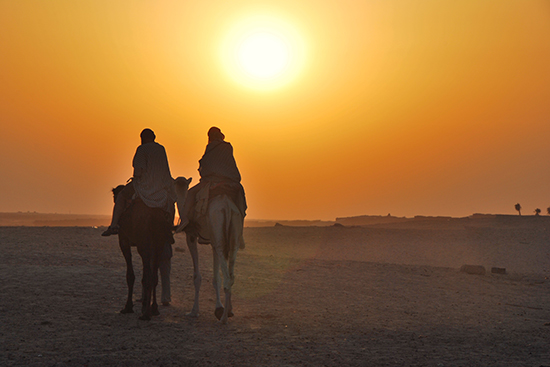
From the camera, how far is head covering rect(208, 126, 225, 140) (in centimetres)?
1004

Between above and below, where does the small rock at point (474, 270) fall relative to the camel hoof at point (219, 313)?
above

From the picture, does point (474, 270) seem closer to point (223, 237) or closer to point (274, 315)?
point (274, 315)

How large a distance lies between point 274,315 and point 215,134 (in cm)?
390

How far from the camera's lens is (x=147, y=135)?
9.31 meters

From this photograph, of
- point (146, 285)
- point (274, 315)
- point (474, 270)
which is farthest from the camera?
point (474, 270)

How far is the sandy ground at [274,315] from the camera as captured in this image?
23.2 ft

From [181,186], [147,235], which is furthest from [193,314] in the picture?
[181,186]

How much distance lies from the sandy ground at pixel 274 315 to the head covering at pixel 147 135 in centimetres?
328

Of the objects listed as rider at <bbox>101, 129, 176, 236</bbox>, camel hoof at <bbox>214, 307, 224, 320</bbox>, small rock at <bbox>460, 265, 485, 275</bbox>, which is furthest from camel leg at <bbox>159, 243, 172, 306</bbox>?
small rock at <bbox>460, 265, 485, 275</bbox>

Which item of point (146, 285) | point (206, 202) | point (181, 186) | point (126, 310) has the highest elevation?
point (181, 186)

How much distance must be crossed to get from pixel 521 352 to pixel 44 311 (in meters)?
8.22

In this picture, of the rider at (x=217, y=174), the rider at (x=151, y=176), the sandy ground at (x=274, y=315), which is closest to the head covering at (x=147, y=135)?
the rider at (x=151, y=176)

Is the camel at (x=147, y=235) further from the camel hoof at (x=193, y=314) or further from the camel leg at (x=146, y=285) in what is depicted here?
the camel hoof at (x=193, y=314)

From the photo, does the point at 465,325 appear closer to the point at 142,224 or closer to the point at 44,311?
the point at 142,224
